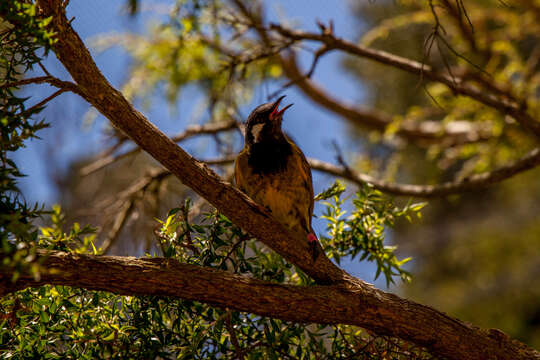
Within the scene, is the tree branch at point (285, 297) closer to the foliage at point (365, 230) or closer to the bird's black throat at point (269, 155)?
the foliage at point (365, 230)

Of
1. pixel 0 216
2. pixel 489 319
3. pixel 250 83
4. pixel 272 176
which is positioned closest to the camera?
pixel 0 216

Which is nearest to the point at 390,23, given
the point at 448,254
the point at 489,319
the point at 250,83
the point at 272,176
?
the point at 250,83

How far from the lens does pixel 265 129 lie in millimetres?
2658

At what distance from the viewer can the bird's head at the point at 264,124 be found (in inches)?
104

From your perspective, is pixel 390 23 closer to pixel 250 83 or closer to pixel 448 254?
pixel 250 83

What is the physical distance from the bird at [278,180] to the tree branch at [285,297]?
2.27 ft

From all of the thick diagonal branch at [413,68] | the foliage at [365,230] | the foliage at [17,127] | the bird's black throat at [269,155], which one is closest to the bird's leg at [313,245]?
the foliage at [365,230]

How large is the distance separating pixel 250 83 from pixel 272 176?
221 centimetres

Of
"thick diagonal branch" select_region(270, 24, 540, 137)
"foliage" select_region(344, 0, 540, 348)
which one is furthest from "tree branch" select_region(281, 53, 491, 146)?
"thick diagonal branch" select_region(270, 24, 540, 137)

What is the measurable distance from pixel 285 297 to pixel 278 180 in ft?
2.94

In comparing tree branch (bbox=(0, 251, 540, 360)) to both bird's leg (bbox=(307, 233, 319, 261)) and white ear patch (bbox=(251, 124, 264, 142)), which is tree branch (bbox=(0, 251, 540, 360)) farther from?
white ear patch (bbox=(251, 124, 264, 142))

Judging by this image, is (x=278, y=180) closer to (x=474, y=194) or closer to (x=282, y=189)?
(x=282, y=189)

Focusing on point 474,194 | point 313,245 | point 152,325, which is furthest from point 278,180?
point 474,194

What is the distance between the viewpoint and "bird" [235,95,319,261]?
2.48 metres
